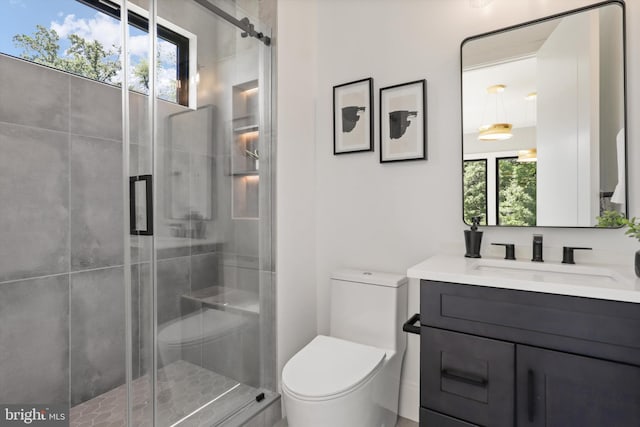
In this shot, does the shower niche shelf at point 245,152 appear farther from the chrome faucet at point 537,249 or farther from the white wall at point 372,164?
the chrome faucet at point 537,249

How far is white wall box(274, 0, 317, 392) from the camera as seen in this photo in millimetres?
1905

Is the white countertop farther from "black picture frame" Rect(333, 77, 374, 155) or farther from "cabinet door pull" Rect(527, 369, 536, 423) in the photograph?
A: "black picture frame" Rect(333, 77, 374, 155)

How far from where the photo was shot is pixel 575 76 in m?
1.46

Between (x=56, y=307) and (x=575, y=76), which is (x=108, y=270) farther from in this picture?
(x=575, y=76)

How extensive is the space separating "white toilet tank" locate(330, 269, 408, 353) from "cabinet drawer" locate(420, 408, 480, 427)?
391 millimetres

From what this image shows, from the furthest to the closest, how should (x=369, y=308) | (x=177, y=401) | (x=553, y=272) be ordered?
(x=369, y=308) < (x=177, y=401) < (x=553, y=272)

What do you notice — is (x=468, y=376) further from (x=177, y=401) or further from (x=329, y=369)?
(x=177, y=401)

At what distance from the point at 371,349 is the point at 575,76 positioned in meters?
1.51

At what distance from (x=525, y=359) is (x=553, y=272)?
406mm

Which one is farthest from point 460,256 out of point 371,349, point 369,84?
point 369,84

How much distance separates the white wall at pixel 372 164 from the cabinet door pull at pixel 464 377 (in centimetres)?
56

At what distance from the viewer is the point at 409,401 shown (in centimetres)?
186

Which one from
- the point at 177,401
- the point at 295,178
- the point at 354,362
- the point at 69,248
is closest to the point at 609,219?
the point at 354,362

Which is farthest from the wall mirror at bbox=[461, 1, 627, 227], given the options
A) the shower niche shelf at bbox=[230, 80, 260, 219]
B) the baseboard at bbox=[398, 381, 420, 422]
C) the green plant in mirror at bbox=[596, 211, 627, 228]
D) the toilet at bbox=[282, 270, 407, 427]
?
the shower niche shelf at bbox=[230, 80, 260, 219]
